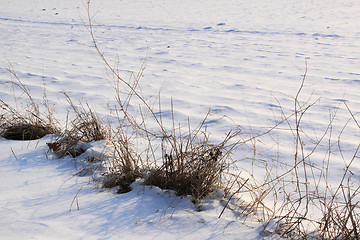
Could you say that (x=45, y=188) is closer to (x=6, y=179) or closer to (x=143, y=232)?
(x=6, y=179)

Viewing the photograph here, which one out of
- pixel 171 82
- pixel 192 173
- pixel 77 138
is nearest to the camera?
pixel 192 173

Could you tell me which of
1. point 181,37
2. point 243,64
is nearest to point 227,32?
point 181,37

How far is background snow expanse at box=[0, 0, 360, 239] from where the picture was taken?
1.42m

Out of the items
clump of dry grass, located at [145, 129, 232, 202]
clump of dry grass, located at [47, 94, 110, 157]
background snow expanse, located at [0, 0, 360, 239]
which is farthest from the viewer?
clump of dry grass, located at [47, 94, 110, 157]

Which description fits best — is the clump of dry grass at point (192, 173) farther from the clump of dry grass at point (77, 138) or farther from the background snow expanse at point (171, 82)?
the clump of dry grass at point (77, 138)

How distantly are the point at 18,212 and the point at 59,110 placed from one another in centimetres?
164

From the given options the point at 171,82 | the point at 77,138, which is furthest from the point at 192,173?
the point at 171,82

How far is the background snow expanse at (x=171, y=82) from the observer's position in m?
1.42

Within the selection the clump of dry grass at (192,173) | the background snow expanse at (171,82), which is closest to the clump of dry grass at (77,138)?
the background snow expanse at (171,82)

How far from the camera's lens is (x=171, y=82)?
12.7ft

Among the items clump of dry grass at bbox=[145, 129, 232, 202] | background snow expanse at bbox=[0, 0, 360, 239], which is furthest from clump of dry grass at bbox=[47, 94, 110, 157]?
clump of dry grass at bbox=[145, 129, 232, 202]

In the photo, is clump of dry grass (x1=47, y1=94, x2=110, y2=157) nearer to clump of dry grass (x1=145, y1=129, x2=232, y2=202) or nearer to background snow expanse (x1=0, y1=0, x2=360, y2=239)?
background snow expanse (x1=0, y1=0, x2=360, y2=239)

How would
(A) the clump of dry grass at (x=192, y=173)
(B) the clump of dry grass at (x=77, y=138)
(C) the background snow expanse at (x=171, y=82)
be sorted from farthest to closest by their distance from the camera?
(B) the clump of dry grass at (x=77, y=138), (A) the clump of dry grass at (x=192, y=173), (C) the background snow expanse at (x=171, y=82)

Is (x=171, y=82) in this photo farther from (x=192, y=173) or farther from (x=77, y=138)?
(x=192, y=173)
